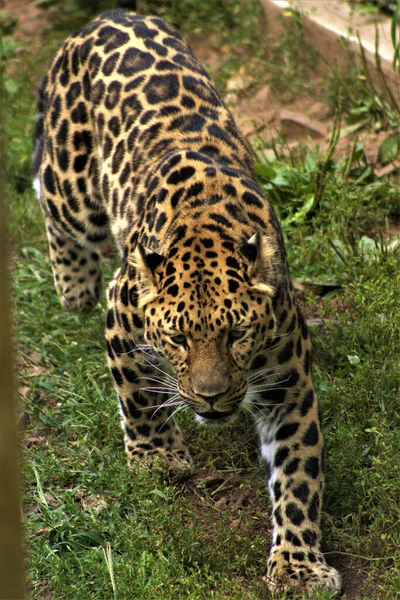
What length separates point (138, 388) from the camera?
18.2 feet

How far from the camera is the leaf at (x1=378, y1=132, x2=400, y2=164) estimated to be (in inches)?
311

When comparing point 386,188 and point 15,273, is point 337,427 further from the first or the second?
point 15,273

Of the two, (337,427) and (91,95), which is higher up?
(91,95)

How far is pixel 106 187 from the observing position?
6.43 m

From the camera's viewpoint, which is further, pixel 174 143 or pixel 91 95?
pixel 91 95

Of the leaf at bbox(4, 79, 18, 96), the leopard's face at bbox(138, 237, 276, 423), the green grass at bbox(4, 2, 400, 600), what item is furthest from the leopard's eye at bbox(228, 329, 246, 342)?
the leaf at bbox(4, 79, 18, 96)

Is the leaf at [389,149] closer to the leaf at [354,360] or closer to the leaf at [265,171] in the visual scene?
the leaf at [265,171]

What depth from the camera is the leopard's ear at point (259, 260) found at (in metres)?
4.62

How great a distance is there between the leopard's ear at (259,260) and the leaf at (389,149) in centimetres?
350

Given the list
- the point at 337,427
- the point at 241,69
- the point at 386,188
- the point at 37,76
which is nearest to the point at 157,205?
the point at 337,427

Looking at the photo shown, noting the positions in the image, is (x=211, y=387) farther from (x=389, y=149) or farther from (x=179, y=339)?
(x=389, y=149)

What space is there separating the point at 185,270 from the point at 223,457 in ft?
5.39

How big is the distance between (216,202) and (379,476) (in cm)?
166

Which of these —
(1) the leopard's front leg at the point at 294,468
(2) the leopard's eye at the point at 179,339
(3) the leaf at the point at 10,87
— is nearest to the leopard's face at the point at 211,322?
(2) the leopard's eye at the point at 179,339
